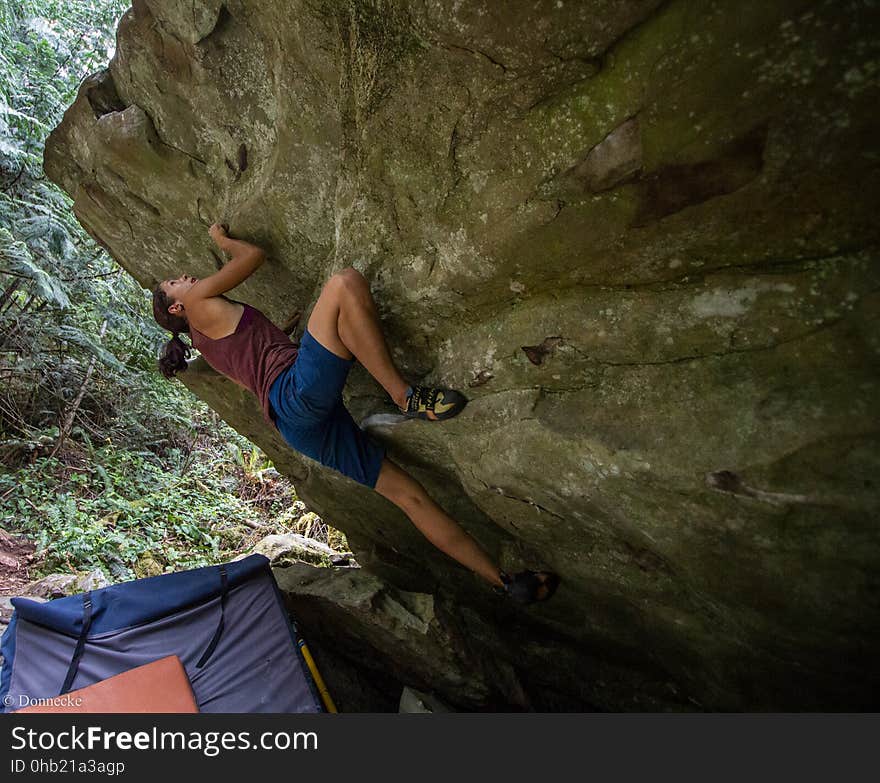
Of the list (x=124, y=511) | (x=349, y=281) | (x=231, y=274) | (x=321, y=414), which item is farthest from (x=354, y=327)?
(x=124, y=511)

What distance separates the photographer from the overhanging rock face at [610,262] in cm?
228

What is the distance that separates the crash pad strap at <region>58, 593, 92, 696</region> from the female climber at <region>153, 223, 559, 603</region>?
1857 mm

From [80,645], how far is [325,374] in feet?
8.31

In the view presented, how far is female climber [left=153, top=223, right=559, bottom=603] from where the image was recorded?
11.5ft

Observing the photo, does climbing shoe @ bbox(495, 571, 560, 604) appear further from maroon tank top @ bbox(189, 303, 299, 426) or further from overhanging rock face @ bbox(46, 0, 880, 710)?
maroon tank top @ bbox(189, 303, 299, 426)

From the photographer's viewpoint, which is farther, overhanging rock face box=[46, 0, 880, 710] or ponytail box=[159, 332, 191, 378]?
ponytail box=[159, 332, 191, 378]

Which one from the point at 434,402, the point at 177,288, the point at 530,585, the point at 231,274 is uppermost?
the point at 231,274

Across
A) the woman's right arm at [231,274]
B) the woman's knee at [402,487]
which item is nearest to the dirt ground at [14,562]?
the woman's right arm at [231,274]

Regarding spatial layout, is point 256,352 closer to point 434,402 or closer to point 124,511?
point 434,402

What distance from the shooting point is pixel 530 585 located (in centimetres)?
396

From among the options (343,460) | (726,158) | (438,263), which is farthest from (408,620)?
(726,158)

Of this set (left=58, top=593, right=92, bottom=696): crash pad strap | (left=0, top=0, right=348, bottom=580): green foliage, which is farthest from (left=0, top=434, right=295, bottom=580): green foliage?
(left=58, top=593, right=92, bottom=696): crash pad strap

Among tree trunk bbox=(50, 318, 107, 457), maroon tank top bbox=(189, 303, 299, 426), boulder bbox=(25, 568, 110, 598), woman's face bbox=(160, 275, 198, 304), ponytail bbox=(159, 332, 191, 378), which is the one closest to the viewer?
maroon tank top bbox=(189, 303, 299, 426)
